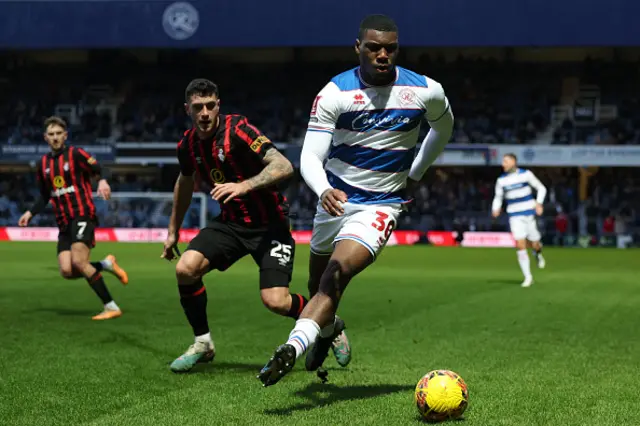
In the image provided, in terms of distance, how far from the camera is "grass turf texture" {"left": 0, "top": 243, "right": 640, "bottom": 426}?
220 inches

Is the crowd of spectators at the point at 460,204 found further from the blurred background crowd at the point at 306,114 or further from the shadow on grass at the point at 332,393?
the shadow on grass at the point at 332,393

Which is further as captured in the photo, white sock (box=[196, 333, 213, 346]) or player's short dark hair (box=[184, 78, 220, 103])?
white sock (box=[196, 333, 213, 346])

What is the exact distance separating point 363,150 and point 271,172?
796 millimetres

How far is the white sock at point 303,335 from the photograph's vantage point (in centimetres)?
526

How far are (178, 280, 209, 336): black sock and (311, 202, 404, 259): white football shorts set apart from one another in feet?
4.08

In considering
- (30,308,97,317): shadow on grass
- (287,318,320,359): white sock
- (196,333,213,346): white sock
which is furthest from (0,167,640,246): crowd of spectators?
(287,318,320,359): white sock

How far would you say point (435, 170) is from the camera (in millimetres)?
40531

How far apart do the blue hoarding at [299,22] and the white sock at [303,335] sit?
34.0 meters

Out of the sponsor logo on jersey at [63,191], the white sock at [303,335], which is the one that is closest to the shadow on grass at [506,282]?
the sponsor logo on jersey at [63,191]

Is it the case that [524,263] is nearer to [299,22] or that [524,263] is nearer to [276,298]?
[276,298]

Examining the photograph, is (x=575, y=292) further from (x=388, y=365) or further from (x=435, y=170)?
(x=435, y=170)

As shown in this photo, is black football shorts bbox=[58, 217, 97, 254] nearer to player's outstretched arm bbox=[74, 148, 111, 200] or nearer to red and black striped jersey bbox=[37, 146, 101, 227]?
red and black striped jersey bbox=[37, 146, 101, 227]

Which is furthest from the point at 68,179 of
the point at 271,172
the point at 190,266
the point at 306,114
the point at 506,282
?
the point at 306,114

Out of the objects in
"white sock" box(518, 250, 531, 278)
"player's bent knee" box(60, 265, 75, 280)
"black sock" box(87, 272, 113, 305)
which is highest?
"player's bent knee" box(60, 265, 75, 280)
